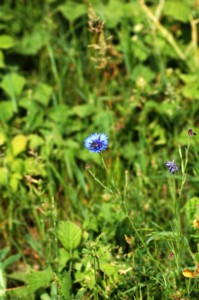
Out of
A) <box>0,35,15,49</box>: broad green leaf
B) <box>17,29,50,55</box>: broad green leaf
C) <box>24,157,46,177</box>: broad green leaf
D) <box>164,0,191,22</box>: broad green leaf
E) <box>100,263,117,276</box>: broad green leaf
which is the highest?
<box>164,0,191,22</box>: broad green leaf

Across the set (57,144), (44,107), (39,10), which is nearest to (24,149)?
(57,144)

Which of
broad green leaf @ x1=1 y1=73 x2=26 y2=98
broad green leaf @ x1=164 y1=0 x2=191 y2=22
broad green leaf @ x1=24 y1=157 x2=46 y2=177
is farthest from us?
broad green leaf @ x1=164 y1=0 x2=191 y2=22

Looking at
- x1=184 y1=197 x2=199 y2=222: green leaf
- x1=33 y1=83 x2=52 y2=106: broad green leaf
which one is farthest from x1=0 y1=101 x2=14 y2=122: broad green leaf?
x1=184 y1=197 x2=199 y2=222: green leaf

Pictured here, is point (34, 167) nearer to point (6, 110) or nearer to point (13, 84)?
point (6, 110)

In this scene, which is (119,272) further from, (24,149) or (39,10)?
(39,10)

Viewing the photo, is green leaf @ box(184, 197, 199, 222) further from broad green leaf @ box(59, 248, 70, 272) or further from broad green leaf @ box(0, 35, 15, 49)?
broad green leaf @ box(0, 35, 15, 49)

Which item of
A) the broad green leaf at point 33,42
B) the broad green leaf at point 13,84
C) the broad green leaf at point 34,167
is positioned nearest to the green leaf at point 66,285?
the broad green leaf at point 34,167

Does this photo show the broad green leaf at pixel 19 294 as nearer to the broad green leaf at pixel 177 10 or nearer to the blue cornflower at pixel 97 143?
the blue cornflower at pixel 97 143

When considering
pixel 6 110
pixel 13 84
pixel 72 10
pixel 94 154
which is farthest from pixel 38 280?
pixel 72 10
